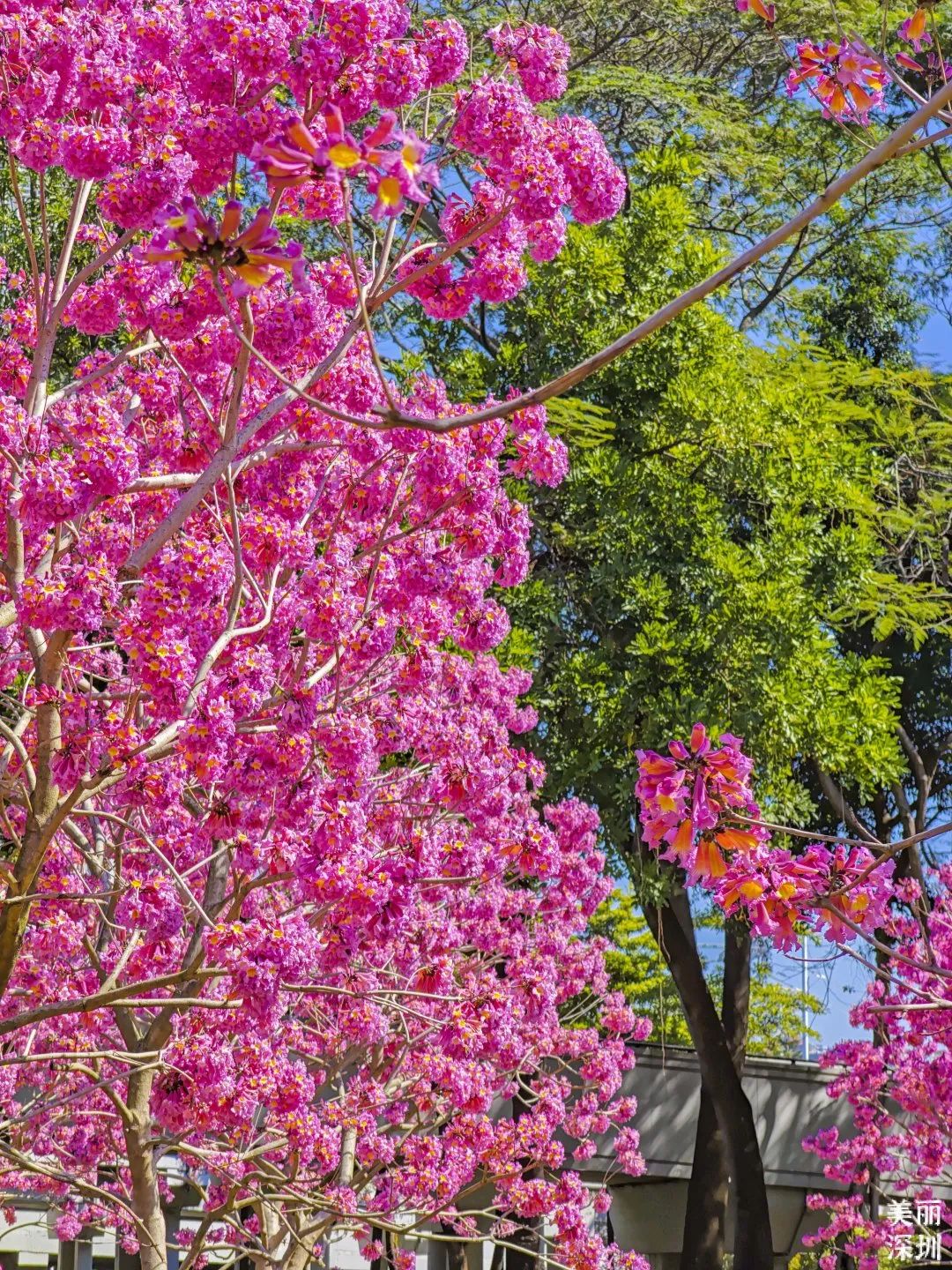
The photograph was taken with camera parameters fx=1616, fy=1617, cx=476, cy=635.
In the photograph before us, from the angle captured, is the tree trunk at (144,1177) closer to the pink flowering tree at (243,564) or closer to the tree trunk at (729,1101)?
the pink flowering tree at (243,564)

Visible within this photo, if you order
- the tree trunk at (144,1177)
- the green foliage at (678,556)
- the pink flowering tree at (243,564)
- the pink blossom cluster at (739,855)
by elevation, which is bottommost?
the tree trunk at (144,1177)

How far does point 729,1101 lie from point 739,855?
11679mm

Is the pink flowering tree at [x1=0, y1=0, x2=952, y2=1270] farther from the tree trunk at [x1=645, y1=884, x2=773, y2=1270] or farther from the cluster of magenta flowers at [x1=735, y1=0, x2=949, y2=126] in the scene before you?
the tree trunk at [x1=645, y1=884, x2=773, y2=1270]

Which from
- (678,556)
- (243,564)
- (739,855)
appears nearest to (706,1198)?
(678,556)

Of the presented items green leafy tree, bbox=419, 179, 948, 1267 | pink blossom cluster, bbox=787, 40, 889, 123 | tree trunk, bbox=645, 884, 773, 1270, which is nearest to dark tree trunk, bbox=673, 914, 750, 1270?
tree trunk, bbox=645, 884, 773, 1270

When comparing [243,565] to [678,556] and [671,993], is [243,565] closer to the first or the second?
[678,556]

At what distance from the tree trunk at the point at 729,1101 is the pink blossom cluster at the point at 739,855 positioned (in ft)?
35.0

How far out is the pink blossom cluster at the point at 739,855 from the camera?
11.3ft

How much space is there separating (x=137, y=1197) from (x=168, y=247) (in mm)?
5737

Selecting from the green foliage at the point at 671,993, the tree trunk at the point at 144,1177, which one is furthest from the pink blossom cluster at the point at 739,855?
the green foliage at the point at 671,993

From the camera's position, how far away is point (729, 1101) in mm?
14594

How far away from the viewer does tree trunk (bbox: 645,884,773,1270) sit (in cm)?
1440

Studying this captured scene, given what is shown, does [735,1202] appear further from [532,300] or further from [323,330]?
[323,330]

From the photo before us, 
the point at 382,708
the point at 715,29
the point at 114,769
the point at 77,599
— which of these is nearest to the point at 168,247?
the point at 77,599
